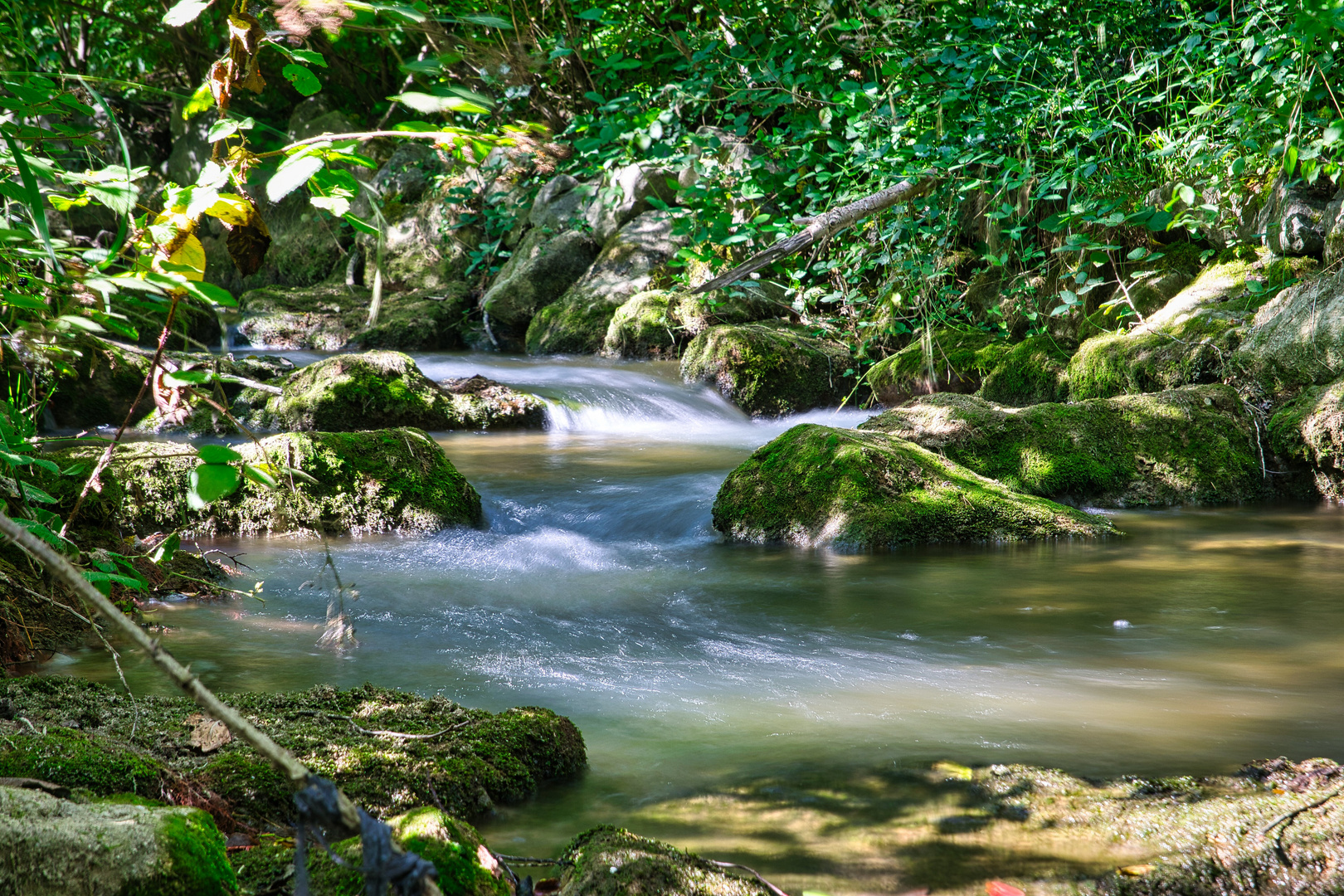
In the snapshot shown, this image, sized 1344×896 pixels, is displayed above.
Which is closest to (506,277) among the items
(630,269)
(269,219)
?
(630,269)

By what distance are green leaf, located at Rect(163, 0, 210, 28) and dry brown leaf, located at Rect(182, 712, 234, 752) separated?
66.4 inches

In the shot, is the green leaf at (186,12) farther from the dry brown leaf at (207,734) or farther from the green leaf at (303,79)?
the dry brown leaf at (207,734)

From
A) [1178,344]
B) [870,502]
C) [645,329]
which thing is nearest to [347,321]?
[645,329]

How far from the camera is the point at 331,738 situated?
242cm

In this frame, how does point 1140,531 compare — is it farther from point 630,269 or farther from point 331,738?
point 630,269

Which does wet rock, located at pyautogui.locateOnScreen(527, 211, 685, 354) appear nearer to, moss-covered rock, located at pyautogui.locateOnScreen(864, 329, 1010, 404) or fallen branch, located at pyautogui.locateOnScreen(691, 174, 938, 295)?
moss-covered rock, located at pyautogui.locateOnScreen(864, 329, 1010, 404)

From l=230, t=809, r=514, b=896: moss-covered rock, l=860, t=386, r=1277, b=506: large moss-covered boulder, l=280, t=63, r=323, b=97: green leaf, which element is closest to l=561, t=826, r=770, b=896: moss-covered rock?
l=230, t=809, r=514, b=896: moss-covered rock

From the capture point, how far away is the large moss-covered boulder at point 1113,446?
680 centimetres

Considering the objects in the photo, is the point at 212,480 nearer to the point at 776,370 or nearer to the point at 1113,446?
the point at 1113,446

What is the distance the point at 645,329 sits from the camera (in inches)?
527

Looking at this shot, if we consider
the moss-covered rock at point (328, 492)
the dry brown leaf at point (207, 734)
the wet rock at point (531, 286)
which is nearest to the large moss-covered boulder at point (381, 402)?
the moss-covered rock at point (328, 492)

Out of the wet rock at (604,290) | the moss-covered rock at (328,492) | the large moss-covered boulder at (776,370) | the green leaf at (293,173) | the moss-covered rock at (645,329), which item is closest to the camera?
the green leaf at (293,173)

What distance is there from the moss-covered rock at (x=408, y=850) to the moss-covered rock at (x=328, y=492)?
4.20 metres

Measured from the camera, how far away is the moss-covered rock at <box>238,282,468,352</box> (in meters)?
15.0
